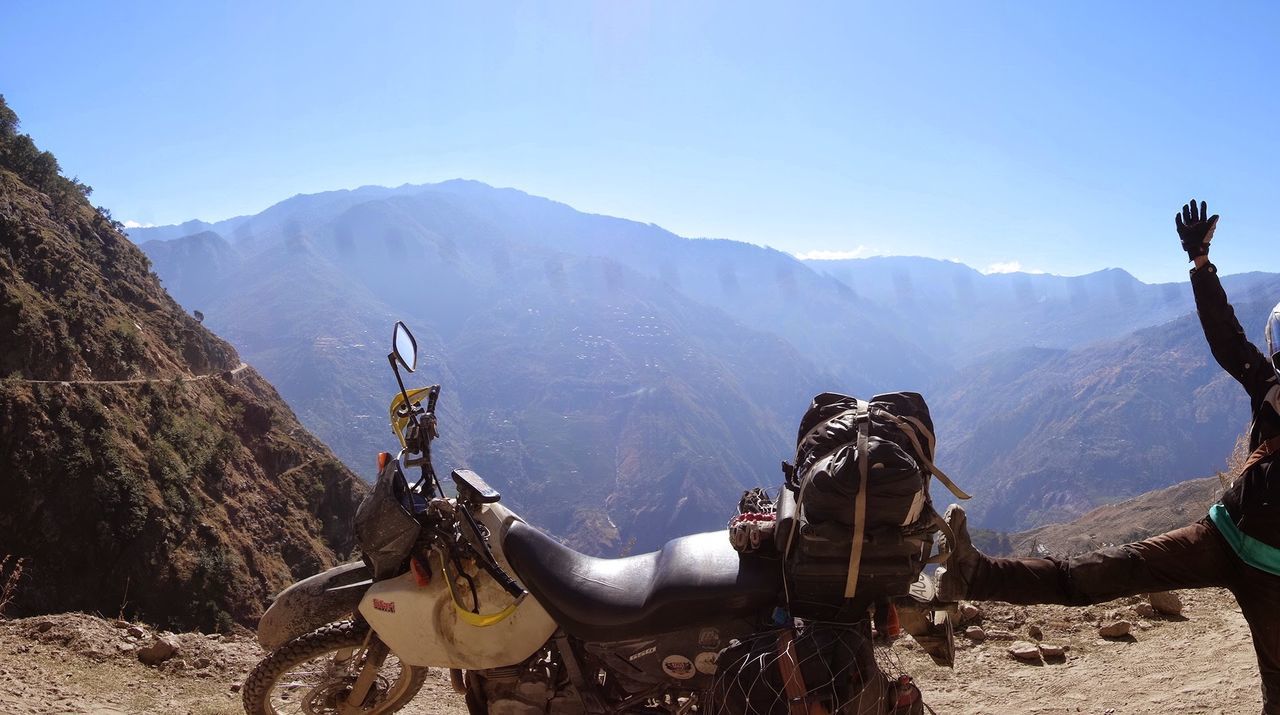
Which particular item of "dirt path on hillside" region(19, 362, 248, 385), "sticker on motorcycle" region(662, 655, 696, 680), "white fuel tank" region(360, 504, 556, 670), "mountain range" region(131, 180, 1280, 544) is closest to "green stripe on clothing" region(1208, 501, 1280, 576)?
"sticker on motorcycle" region(662, 655, 696, 680)

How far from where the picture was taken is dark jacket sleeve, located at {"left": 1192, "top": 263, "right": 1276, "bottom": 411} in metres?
3.24

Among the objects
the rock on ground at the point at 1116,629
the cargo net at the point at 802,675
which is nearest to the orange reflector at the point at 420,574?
the cargo net at the point at 802,675

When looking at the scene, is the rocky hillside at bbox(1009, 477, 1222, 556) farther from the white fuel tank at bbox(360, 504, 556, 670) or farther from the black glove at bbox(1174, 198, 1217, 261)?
the white fuel tank at bbox(360, 504, 556, 670)

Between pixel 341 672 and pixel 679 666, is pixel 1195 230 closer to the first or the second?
pixel 679 666

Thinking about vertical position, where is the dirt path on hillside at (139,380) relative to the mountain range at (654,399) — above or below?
above

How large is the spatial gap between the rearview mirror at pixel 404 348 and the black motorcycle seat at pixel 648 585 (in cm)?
99

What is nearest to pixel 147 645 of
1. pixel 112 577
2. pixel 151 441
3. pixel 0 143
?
pixel 112 577

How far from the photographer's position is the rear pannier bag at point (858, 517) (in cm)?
243

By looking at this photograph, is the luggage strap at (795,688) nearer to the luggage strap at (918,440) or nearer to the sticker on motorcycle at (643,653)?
the sticker on motorcycle at (643,653)

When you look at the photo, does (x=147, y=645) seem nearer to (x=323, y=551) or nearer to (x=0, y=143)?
(x=323, y=551)

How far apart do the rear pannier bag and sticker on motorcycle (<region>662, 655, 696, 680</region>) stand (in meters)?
0.51

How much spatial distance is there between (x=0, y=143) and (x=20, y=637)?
30.4 meters

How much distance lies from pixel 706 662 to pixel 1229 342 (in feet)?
9.02

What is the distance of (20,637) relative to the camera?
5.17 meters
